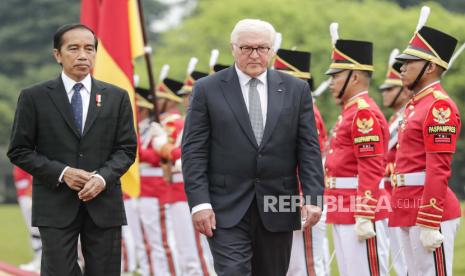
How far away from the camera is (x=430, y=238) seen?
6348 mm

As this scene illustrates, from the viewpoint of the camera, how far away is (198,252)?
10.5 metres

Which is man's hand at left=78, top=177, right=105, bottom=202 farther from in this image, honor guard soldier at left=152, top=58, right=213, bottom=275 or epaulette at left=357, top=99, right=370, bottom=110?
honor guard soldier at left=152, top=58, right=213, bottom=275

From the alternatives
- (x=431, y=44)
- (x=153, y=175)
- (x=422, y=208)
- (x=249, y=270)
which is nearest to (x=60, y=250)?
(x=249, y=270)

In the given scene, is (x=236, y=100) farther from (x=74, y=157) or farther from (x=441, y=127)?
(x=441, y=127)

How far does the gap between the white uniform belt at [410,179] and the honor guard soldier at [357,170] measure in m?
0.42

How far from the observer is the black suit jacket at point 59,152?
19.9 ft

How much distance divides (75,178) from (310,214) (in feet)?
4.39

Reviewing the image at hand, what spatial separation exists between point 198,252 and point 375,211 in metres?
3.54

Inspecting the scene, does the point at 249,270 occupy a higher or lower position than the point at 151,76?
lower

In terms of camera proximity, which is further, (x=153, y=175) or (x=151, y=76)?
(x=153, y=175)

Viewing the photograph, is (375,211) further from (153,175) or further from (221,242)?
(153,175)

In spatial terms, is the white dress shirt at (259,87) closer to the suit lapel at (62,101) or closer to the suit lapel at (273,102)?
the suit lapel at (273,102)

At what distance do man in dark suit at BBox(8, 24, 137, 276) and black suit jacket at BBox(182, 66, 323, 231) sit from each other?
Answer: 1.65 ft

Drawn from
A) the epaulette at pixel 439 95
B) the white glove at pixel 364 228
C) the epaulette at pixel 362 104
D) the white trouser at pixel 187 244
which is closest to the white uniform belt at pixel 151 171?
the white trouser at pixel 187 244
